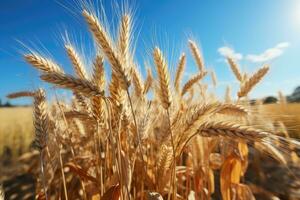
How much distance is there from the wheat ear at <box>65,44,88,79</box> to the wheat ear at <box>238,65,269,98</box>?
1.32 metres

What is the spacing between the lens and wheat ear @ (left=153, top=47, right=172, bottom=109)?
1.78m

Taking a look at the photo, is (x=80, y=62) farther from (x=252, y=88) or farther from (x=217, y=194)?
(x=217, y=194)

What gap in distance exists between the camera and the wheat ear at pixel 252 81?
279cm

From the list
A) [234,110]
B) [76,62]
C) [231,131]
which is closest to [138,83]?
[76,62]

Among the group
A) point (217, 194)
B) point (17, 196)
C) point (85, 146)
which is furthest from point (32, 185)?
point (217, 194)

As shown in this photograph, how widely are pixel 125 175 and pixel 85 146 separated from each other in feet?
5.74

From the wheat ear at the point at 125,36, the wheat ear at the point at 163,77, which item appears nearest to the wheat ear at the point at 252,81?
the wheat ear at the point at 163,77

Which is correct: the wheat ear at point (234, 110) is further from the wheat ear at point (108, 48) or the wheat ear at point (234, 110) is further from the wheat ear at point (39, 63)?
the wheat ear at point (39, 63)

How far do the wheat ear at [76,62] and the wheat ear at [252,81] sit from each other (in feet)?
→ 4.35

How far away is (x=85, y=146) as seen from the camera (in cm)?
Answer: 346

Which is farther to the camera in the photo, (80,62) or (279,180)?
(279,180)

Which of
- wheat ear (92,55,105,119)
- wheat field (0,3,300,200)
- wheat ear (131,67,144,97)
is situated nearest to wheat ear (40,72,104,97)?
wheat field (0,3,300,200)

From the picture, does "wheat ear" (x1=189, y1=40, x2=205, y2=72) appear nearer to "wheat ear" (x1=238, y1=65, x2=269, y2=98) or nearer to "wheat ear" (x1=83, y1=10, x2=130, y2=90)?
"wheat ear" (x1=238, y1=65, x2=269, y2=98)

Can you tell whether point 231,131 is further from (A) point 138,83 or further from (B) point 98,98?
(A) point 138,83
